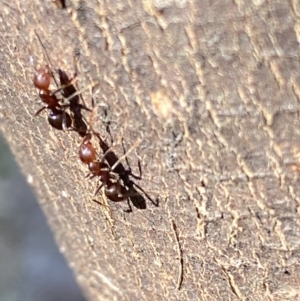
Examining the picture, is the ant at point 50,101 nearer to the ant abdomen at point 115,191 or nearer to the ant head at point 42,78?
the ant head at point 42,78

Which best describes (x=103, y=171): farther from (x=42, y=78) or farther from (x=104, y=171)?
(x=42, y=78)

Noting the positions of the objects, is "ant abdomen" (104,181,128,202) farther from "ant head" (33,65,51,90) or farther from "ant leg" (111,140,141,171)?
"ant head" (33,65,51,90)

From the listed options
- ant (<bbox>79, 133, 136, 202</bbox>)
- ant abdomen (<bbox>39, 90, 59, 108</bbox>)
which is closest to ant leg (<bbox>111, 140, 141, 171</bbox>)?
ant (<bbox>79, 133, 136, 202</bbox>)

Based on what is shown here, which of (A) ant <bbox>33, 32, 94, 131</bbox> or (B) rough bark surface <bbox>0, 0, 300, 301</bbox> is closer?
(B) rough bark surface <bbox>0, 0, 300, 301</bbox>

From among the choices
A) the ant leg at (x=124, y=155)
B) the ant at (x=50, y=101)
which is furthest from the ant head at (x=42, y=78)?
the ant leg at (x=124, y=155)

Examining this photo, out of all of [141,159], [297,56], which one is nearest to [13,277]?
[141,159]
